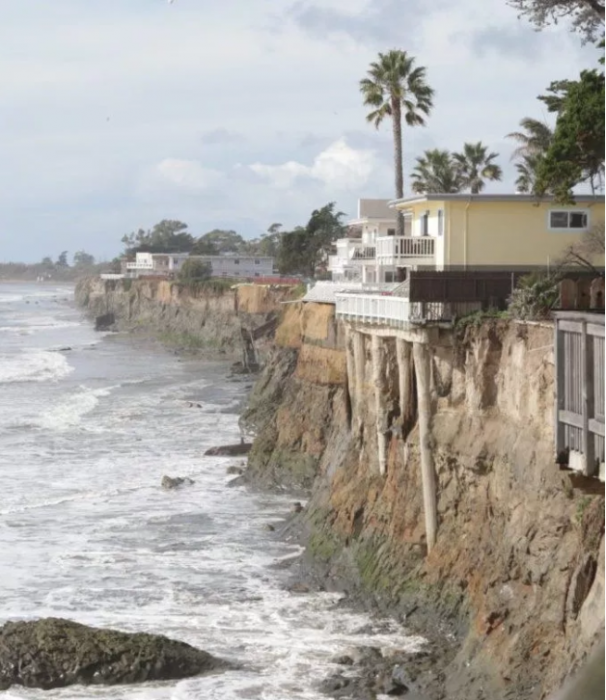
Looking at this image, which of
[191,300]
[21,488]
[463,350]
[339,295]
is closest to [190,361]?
[191,300]

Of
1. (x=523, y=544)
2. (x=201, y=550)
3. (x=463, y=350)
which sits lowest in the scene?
(x=201, y=550)

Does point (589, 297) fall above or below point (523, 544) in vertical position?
above

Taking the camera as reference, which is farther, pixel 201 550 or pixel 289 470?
pixel 289 470

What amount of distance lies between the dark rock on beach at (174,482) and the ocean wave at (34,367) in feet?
127

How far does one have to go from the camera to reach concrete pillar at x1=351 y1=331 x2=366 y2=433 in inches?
1203

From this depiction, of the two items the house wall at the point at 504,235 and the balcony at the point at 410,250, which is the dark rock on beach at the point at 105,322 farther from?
the house wall at the point at 504,235

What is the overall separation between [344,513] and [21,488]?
12.7 metres

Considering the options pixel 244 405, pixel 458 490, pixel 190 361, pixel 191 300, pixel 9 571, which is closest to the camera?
pixel 458 490

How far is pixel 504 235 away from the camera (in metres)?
30.3

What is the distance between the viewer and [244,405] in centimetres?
5703

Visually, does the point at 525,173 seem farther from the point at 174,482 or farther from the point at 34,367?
the point at 34,367

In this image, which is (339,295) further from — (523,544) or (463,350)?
(523,544)

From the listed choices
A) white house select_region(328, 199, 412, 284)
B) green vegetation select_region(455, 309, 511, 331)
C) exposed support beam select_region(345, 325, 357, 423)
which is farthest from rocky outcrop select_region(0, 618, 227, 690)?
white house select_region(328, 199, 412, 284)

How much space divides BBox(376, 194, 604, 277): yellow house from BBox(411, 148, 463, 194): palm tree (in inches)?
896
